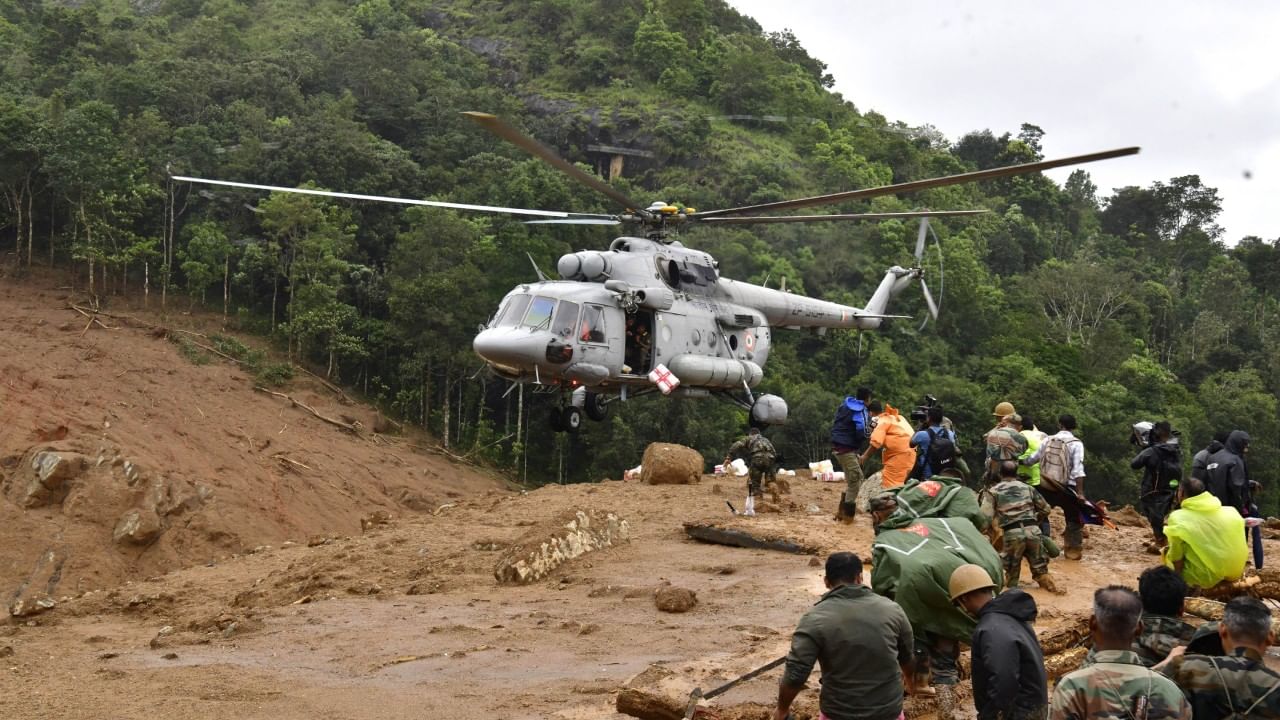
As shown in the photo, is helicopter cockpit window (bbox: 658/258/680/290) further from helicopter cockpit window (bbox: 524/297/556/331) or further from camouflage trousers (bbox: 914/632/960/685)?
camouflage trousers (bbox: 914/632/960/685)

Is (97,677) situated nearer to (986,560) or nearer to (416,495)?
(986,560)

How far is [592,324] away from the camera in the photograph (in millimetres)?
15719

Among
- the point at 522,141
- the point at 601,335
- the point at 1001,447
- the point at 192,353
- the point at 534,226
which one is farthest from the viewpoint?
the point at 534,226

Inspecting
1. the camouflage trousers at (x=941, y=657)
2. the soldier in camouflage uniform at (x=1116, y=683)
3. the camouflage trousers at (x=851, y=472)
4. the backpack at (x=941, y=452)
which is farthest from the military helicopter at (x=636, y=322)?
the soldier in camouflage uniform at (x=1116, y=683)

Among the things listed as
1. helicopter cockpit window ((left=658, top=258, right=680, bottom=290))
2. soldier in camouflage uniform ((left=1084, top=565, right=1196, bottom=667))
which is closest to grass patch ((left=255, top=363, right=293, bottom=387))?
helicopter cockpit window ((left=658, top=258, right=680, bottom=290))

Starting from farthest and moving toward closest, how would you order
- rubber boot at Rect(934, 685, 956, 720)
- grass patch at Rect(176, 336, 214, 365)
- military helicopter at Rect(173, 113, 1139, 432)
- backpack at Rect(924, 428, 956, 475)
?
1. grass patch at Rect(176, 336, 214, 365)
2. military helicopter at Rect(173, 113, 1139, 432)
3. backpack at Rect(924, 428, 956, 475)
4. rubber boot at Rect(934, 685, 956, 720)

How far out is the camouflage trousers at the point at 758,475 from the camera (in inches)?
570

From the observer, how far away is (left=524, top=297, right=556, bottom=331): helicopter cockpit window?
15.4 m

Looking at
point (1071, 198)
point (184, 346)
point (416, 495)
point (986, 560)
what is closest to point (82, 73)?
point (184, 346)

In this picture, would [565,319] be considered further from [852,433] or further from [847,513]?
[847,513]

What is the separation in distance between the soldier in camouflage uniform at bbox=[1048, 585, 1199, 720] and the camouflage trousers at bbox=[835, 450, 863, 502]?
358 inches

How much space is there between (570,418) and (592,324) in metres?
1.67

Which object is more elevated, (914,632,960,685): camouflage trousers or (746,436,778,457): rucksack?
(914,632,960,685): camouflage trousers

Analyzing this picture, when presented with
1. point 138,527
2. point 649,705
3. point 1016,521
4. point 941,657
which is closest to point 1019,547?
point 1016,521
